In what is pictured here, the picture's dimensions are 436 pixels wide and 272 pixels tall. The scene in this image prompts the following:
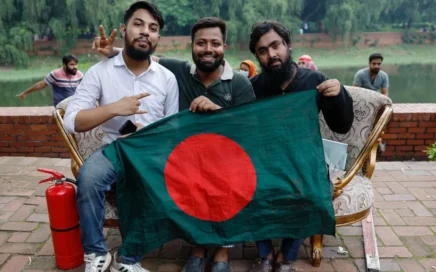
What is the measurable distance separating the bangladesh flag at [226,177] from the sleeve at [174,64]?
1.87ft

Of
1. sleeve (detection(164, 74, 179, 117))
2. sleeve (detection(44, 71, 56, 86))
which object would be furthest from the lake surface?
sleeve (detection(164, 74, 179, 117))

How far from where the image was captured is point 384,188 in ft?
11.8

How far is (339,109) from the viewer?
221 cm

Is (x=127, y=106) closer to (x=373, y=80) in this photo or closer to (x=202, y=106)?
(x=202, y=106)

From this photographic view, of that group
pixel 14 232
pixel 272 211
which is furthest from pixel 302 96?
pixel 14 232

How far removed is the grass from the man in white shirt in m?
22.3

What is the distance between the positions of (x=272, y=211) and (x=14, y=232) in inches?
75.4

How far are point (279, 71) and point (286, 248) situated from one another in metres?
1.05

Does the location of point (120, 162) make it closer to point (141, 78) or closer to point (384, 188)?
point (141, 78)

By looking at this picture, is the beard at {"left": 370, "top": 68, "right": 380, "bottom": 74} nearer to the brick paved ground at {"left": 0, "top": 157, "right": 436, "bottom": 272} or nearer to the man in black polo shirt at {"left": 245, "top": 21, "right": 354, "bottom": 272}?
the brick paved ground at {"left": 0, "top": 157, "right": 436, "bottom": 272}

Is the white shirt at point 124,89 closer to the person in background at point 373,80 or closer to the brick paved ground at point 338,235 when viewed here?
the brick paved ground at point 338,235

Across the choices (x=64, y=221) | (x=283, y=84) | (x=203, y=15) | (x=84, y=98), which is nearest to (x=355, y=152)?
(x=283, y=84)

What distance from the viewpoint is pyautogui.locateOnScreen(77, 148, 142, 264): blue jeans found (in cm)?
212

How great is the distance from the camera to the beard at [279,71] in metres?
2.40
